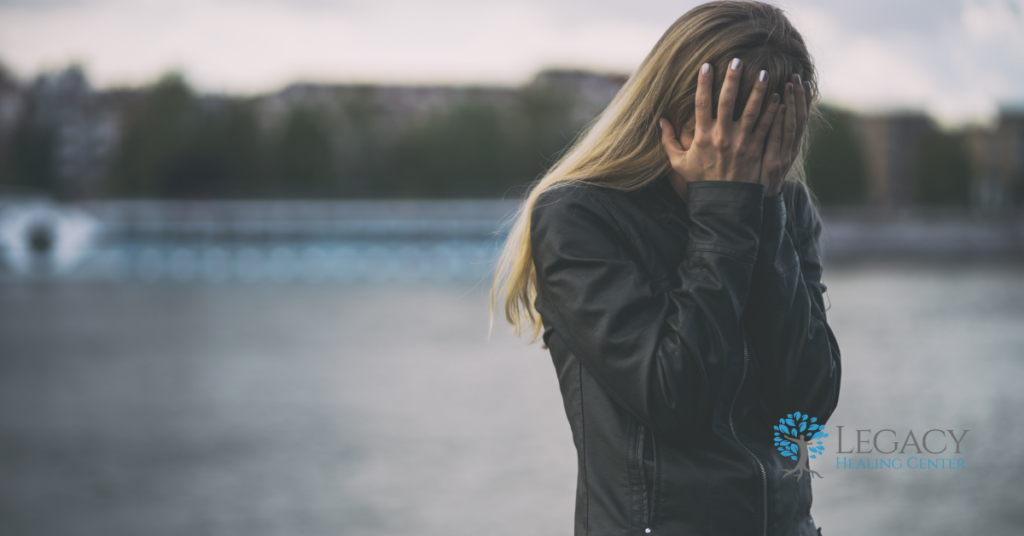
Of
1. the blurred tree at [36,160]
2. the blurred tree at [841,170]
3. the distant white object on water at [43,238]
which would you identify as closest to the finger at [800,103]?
the distant white object on water at [43,238]

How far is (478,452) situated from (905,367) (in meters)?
6.84

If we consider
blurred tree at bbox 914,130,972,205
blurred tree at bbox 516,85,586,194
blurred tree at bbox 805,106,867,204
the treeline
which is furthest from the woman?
blurred tree at bbox 914,130,972,205

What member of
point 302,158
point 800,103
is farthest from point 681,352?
point 302,158

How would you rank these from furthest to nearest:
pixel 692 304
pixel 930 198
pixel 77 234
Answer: pixel 930 198, pixel 77 234, pixel 692 304

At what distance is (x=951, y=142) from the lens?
64188 millimetres

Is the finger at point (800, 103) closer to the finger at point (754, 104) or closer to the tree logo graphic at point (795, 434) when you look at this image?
the finger at point (754, 104)

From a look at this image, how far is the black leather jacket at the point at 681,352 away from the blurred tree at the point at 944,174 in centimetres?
6834

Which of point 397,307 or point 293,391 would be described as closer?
point 293,391

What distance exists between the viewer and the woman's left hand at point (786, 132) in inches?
55.3

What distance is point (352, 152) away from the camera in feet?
202

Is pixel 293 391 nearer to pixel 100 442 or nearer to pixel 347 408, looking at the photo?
pixel 347 408

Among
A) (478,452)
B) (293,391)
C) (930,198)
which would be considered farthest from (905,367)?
(930,198)

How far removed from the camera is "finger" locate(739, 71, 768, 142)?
4.47 feet

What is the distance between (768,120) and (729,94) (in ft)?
0.27
